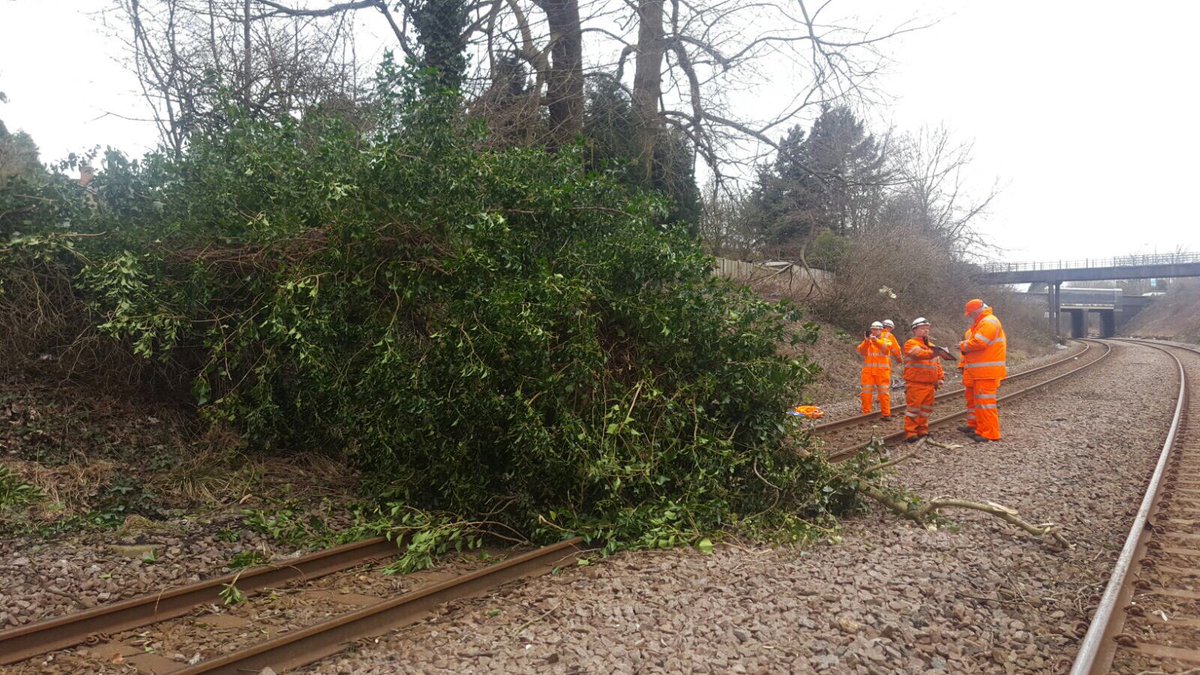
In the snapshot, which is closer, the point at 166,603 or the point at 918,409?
the point at 166,603

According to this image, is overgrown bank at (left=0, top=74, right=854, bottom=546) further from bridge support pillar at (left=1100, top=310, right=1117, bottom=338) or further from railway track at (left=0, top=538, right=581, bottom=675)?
bridge support pillar at (left=1100, top=310, right=1117, bottom=338)

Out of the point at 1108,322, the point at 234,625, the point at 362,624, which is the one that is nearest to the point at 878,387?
the point at 362,624

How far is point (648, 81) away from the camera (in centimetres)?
1559

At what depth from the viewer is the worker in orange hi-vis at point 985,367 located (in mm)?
10820

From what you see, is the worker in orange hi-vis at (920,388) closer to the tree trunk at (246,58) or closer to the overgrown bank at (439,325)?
the overgrown bank at (439,325)

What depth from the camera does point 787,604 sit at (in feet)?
15.6

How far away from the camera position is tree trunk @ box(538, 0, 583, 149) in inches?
571

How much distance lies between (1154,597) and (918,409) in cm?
617

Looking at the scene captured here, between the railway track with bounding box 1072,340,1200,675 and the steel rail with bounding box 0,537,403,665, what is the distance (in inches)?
179

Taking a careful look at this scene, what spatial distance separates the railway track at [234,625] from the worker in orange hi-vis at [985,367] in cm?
764

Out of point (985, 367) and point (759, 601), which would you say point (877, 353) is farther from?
point (759, 601)

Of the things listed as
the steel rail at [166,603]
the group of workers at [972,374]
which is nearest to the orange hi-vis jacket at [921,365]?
the group of workers at [972,374]

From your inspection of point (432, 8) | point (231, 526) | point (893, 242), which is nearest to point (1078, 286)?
point (893, 242)

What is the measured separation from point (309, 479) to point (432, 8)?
29.8 feet
